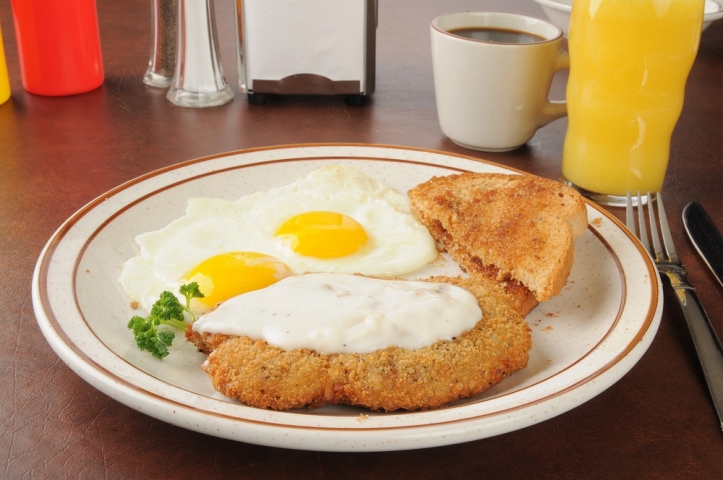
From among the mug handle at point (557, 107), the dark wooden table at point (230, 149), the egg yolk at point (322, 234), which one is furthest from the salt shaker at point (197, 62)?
the mug handle at point (557, 107)

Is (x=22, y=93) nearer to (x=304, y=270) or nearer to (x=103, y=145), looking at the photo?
(x=103, y=145)

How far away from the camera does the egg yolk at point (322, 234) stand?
2145 millimetres

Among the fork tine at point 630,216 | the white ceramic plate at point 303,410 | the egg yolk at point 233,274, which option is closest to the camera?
the white ceramic plate at point 303,410

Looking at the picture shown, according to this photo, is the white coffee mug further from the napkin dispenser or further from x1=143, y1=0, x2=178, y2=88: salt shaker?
x1=143, y1=0, x2=178, y2=88: salt shaker

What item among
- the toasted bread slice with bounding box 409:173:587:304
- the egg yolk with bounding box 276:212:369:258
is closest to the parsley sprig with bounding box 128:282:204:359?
the egg yolk with bounding box 276:212:369:258

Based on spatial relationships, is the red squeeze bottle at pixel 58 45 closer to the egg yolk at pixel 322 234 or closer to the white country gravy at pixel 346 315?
the egg yolk at pixel 322 234

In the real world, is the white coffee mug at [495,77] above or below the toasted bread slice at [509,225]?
above

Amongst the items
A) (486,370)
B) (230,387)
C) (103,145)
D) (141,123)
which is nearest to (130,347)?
(230,387)

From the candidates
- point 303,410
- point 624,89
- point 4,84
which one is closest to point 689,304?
point 624,89

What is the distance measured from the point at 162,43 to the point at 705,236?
8.03ft

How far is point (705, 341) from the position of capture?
1759 mm

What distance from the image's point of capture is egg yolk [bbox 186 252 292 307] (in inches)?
75.0

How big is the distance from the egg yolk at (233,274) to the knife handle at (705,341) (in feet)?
3.38

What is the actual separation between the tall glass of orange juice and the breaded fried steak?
1162 mm
